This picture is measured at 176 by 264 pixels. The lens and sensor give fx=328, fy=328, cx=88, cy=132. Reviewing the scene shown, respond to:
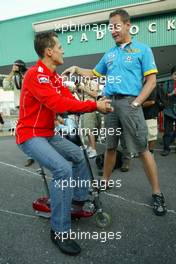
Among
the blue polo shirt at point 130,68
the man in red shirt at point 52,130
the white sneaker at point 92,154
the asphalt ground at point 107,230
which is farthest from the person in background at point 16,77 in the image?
the man in red shirt at point 52,130

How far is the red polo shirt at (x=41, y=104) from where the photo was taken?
2670 millimetres

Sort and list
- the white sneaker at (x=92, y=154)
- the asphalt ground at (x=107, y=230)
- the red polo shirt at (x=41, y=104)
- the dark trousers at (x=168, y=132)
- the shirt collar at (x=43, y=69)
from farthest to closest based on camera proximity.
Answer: the dark trousers at (x=168, y=132) < the white sneaker at (x=92, y=154) < the shirt collar at (x=43, y=69) < the red polo shirt at (x=41, y=104) < the asphalt ground at (x=107, y=230)

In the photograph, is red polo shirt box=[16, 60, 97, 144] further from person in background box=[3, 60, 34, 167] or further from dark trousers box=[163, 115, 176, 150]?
dark trousers box=[163, 115, 176, 150]

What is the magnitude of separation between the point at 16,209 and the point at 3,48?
43.7 ft

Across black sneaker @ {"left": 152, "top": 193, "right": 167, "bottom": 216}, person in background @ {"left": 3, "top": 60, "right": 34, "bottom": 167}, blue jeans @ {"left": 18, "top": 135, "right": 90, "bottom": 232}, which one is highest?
person in background @ {"left": 3, "top": 60, "right": 34, "bottom": 167}

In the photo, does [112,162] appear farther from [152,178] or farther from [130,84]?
[130,84]

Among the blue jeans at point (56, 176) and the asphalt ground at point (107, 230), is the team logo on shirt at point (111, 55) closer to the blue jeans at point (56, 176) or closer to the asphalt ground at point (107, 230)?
the blue jeans at point (56, 176)

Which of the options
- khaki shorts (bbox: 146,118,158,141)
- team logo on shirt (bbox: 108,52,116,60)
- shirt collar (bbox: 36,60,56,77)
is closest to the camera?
shirt collar (bbox: 36,60,56,77)

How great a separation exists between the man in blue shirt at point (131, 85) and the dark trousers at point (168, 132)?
Result: 373cm

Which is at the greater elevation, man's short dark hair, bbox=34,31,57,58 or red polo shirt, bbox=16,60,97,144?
man's short dark hair, bbox=34,31,57,58

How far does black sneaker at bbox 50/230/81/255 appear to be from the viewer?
8.52 ft

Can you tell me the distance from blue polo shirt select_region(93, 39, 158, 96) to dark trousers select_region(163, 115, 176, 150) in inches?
150

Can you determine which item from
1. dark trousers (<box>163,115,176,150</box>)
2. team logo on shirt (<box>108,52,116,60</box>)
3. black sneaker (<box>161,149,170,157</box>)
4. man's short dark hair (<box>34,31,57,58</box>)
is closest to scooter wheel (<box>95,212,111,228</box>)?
man's short dark hair (<box>34,31,57,58</box>)

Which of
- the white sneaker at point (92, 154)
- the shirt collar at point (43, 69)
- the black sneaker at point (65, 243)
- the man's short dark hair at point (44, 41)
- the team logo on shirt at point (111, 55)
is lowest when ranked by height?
the white sneaker at point (92, 154)
